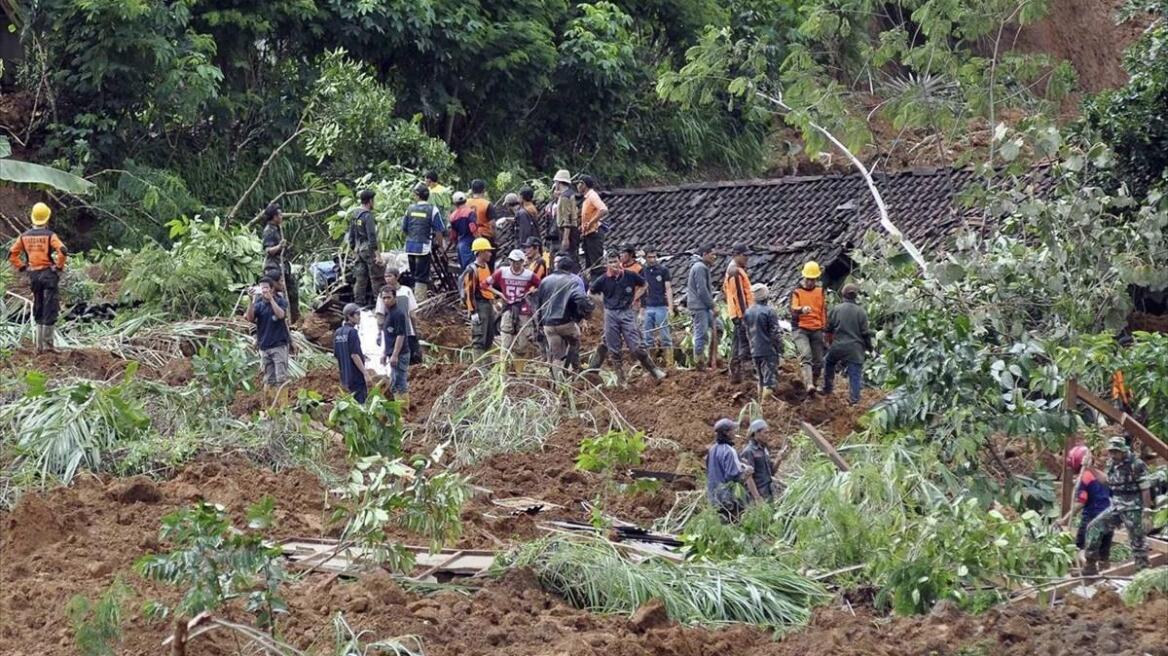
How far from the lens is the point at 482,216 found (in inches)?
886

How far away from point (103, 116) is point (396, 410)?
49.7ft

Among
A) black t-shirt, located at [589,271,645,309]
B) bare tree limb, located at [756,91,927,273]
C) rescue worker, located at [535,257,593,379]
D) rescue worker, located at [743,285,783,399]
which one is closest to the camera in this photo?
rescue worker, located at [743,285,783,399]

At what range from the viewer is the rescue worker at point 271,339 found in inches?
744

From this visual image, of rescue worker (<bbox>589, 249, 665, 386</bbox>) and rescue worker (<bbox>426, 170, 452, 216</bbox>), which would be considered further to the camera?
rescue worker (<bbox>426, 170, 452, 216</bbox>)

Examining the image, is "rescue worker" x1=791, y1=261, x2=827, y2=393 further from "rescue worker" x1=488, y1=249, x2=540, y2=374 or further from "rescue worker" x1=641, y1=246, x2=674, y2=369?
"rescue worker" x1=488, y1=249, x2=540, y2=374

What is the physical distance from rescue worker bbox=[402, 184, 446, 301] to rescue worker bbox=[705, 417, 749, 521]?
7.68 metres

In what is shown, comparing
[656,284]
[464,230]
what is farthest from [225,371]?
[656,284]

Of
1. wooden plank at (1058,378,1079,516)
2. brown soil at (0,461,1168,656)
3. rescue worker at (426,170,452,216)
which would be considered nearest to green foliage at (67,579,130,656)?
brown soil at (0,461,1168,656)

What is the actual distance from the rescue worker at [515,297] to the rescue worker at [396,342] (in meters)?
1.05

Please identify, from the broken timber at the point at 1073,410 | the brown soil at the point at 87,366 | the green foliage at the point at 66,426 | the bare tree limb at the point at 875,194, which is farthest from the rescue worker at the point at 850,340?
the green foliage at the point at 66,426

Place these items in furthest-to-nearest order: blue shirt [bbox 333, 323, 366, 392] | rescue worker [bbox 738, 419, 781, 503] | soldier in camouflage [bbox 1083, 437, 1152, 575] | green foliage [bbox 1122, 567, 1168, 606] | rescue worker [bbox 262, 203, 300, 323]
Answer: rescue worker [bbox 262, 203, 300, 323] < blue shirt [bbox 333, 323, 366, 392] < rescue worker [bbox 738, 419, 781, 503] < soldier in camouflage [bbox 1083, 437, 1152, 575] < green foliage [bbox 1122, 567, 1168, 606]

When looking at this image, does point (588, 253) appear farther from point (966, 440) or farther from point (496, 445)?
point (966, 440)

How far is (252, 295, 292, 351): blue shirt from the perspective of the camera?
744 inches

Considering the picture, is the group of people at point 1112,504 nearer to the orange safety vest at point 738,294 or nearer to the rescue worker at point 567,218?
the orange safety vest at point 738,294
